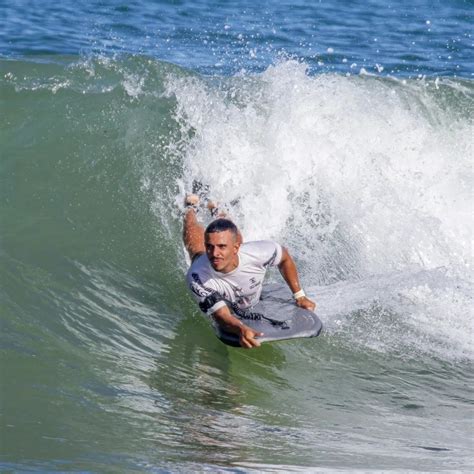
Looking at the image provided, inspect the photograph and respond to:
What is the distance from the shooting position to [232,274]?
707cm

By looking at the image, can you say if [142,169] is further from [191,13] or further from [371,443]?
[191,13]

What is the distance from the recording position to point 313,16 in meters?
18.9

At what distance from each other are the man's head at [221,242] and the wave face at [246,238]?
0.83 m

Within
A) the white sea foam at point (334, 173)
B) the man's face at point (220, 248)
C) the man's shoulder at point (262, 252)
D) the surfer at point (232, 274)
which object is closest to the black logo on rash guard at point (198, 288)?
the surfer at point (232, 274)

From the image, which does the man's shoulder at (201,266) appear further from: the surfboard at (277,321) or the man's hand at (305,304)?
the man's hand at (305,304)

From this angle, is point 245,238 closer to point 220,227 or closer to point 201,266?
point 201,266

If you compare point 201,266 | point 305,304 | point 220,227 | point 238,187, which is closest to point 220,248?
point 220,227

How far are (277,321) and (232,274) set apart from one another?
501 mm

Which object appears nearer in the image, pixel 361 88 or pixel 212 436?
pixel 212 436

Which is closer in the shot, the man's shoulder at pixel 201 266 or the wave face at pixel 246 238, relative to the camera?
the wave face at pixel 246 238

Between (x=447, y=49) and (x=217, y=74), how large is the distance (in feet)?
18.5

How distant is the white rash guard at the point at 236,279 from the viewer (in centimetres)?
692

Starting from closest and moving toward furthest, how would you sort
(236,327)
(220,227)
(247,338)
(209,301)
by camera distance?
(247,338)
(236,327)
(220,227)
(209,301)

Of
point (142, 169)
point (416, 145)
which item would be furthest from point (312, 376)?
point (416, 145)
